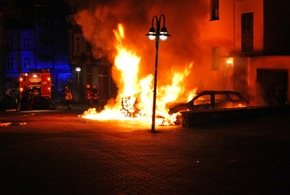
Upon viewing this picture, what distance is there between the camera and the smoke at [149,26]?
2506 centimetres

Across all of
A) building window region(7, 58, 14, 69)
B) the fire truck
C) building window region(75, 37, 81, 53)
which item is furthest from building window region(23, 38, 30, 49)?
the fire truck

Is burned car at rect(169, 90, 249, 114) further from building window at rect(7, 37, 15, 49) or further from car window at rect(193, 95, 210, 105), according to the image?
building window at rect(7, 37, 15, 49)

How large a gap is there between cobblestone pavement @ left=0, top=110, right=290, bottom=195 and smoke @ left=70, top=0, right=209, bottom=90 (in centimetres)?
862

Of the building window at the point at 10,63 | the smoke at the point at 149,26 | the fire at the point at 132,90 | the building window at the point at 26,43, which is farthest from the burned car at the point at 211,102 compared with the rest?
the building window at the point at 10,63

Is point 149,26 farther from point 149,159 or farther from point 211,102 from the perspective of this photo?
point 149,159

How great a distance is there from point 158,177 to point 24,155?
4423 millimetres

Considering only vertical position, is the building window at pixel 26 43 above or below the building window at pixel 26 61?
above

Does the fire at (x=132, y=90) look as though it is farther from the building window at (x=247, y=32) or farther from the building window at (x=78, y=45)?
the building window at (x=78, y=45)

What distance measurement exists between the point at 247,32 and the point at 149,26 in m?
5.57

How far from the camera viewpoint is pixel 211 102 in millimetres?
20016

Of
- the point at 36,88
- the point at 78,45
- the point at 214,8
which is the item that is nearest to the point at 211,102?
the point at 214,8

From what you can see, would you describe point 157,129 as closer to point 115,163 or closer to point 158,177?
point 115,163

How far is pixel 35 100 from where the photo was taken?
30.8 m

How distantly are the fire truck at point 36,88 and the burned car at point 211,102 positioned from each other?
13988 mm
